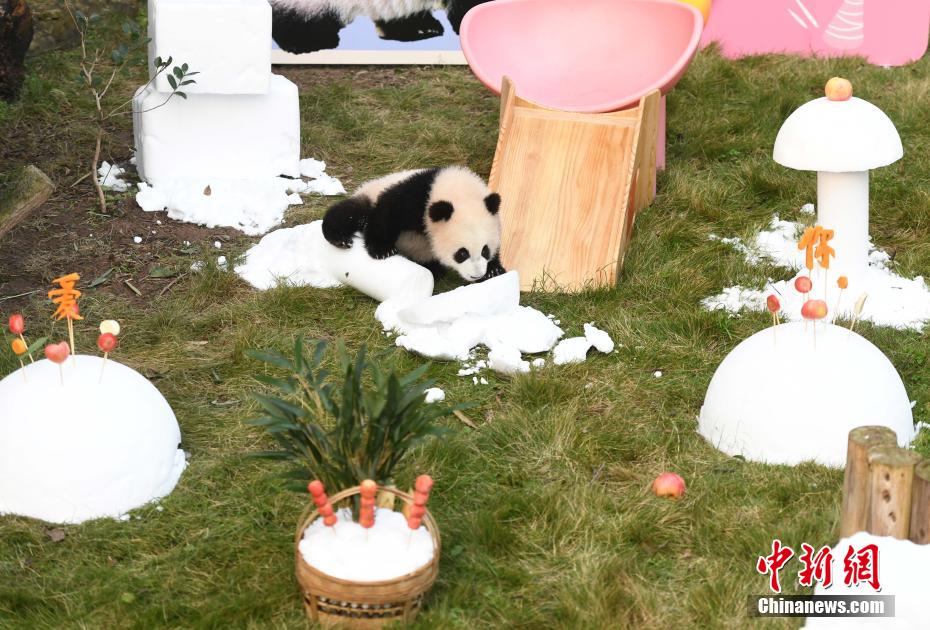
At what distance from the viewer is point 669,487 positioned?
135 inches

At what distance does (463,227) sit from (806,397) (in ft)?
5.69

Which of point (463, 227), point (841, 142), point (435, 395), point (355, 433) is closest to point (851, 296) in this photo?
point (841, 142)

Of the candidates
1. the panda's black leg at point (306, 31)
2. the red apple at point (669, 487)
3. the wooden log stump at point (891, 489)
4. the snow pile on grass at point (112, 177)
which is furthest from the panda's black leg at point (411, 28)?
the wooden log stump at point (891, 489)

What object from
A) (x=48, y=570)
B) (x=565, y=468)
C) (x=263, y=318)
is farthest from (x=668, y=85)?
(x=48, y=570)

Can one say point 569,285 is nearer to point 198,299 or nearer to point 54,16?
point 198,299

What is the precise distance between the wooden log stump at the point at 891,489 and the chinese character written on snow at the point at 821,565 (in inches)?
2.7

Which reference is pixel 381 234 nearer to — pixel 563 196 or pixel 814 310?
pixel 563 196

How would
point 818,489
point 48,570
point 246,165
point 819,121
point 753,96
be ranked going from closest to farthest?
point 48,570, point 818,489, point 819,121, point 246,165, point 753,96

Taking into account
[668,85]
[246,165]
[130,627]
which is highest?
[668,85]

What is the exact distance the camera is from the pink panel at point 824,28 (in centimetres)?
763

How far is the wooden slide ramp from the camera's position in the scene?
5.09 metres

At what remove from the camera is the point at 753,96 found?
6.99 m

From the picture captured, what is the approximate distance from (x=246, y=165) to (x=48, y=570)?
3.26 meters

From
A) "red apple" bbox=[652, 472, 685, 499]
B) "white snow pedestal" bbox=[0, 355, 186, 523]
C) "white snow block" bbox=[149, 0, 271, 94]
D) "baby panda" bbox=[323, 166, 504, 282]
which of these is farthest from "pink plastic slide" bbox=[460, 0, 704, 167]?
"white snow pedestal" bbox=[0, 355, 186, 523]
